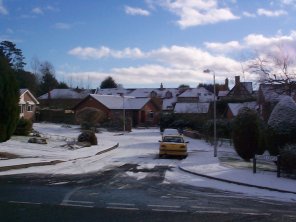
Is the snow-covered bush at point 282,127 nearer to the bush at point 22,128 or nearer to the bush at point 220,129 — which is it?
the bush at point 220,129

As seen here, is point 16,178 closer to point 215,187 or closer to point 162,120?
point 215,187

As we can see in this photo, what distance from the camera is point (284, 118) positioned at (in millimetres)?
22312

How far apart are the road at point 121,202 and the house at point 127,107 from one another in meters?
58.7

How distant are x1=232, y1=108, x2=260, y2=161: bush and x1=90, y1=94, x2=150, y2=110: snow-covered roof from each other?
50360mm

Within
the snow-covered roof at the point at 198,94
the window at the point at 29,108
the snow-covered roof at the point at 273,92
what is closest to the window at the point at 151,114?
the snow-covered roof at the point at 198,94

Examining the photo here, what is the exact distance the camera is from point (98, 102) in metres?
79.2

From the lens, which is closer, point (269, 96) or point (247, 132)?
point (247, 132)

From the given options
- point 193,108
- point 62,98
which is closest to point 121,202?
point 193,108

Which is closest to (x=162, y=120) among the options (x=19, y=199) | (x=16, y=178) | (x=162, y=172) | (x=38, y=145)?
(x=38, y=145)

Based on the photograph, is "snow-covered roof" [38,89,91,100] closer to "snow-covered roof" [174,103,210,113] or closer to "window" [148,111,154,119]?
"window" [148,111,154,119]

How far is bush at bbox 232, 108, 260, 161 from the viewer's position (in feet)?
88.2

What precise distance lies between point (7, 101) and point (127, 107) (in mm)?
57765

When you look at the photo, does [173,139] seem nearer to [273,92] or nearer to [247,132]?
[247,132]

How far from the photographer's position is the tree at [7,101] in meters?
24.9
